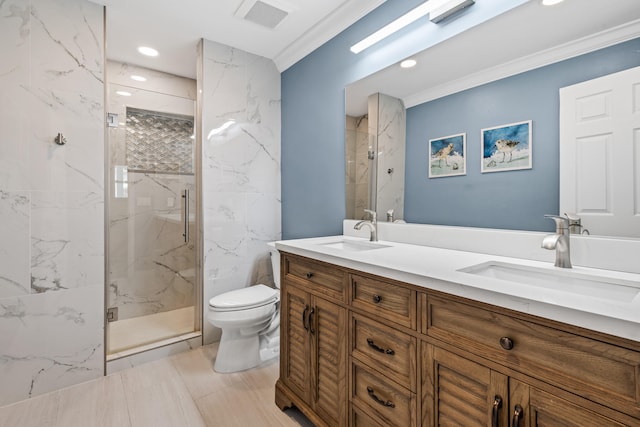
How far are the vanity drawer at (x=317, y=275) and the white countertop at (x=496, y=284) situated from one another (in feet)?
0.15

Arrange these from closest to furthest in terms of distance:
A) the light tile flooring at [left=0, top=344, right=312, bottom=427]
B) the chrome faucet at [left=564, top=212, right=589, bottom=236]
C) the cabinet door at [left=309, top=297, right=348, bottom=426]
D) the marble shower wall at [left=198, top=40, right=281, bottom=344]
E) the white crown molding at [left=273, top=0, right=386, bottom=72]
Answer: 1. the chrome faucet at [left=564, top=212, right=589, bottom=236]
2. the cabinet door at [left=309, top=297, right=348, bottom=426]
3. the light tile flooring at [left=0, top=344, right=312, bottom=427]
4. the white crown molding at [left=273, top=0, right=386, bottom=72]
5. the marble shower wall at [left=198, top=40, right=281, bottom=344]

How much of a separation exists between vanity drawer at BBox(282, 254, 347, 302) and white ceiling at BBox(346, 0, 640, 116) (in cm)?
105

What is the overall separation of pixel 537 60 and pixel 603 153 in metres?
0.46

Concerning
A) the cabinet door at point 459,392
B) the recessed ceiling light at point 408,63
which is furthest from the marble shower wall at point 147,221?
the cabinet door at point 459,392

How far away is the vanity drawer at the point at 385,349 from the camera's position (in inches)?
40.1

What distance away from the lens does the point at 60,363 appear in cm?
186

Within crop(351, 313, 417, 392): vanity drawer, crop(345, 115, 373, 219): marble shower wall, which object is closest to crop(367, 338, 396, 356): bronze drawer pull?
crop(351, 313, 417, 392): vanity drawer

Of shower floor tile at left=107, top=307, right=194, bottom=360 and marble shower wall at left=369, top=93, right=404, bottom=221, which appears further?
shower floor tile at left=107, top=307, right=194, bottom=360

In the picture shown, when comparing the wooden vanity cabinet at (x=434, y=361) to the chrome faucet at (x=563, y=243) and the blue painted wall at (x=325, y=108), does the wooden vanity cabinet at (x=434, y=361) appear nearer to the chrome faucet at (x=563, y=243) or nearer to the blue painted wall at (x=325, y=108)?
the chrome faucet at (x=563, y=243)

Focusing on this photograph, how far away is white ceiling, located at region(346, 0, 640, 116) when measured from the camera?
108 centimetres

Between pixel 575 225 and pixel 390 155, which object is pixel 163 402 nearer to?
pixel 390 155

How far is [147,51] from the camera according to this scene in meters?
2.54

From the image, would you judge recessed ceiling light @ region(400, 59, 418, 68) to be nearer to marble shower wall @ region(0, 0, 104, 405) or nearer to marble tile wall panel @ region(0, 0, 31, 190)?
marble shower wall @ region(0, 0, 104, 405)

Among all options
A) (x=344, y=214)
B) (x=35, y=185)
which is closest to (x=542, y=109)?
(x=344, y=214)
